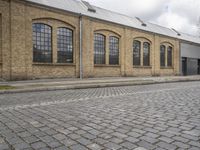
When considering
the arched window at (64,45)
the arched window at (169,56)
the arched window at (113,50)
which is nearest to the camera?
the arched window at (64,45)

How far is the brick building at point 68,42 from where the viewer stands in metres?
16.2

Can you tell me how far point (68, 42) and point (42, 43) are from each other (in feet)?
9.06

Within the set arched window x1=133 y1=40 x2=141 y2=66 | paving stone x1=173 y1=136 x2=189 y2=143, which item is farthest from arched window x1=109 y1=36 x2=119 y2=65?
paving stone x1=173 y1=136 x2=189 y2=143

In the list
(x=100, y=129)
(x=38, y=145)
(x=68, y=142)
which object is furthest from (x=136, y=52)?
(x=38, y=145)

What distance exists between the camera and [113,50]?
2434cm

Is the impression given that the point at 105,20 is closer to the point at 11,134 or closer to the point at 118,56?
the point at 118,56

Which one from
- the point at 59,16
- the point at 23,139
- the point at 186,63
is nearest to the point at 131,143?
the point at 23,139

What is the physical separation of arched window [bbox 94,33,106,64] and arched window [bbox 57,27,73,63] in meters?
3.01

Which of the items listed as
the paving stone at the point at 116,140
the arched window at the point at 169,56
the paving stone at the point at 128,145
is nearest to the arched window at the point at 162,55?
the arched window at the point at 169,56

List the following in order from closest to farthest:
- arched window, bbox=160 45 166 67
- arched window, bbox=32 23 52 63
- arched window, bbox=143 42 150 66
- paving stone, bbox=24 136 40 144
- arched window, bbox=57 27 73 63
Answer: paving stone, bbox=24 136 40 144 → arched window, bbox=32 23 52 63 → arched window, bbox=57 27 73 63 → arched window, bbox=143 42 150 66 → arched window, bbox=160 45 166 67

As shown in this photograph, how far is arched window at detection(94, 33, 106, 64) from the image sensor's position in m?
22.4

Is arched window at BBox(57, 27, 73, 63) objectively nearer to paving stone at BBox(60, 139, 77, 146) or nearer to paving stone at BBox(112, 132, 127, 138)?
paving stone at BBox(112, 132, 127, 138)

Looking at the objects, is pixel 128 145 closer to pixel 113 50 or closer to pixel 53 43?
pixel 53 43

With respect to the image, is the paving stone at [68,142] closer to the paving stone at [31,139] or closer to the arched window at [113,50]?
the paving stone at [31,139]
